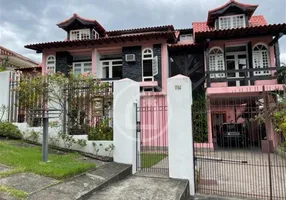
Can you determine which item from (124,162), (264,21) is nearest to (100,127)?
(124,162)

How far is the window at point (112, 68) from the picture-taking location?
17.1 metres

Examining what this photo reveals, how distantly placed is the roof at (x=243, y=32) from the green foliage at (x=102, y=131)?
9.04m

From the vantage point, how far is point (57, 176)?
473 cm

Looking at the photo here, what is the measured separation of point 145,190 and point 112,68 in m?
13.2

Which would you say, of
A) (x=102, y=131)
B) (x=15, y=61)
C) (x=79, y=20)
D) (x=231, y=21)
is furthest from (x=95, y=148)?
(x=15, y=61)

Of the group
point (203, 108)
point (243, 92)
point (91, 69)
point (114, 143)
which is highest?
point (91, 69)

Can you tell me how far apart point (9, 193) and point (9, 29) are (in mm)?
15795

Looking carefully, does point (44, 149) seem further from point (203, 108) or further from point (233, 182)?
point (233, 182)

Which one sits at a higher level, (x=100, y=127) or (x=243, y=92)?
(x=243, y=92)

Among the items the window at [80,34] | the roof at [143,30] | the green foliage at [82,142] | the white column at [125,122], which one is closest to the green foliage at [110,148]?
the white column at [125,122]

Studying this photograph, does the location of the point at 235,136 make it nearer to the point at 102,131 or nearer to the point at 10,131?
the point at 102,131

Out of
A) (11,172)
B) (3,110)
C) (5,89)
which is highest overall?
(5,89)

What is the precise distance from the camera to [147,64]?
1570cm

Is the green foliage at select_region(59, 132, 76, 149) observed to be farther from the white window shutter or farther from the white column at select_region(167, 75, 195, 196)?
the white window shutter
